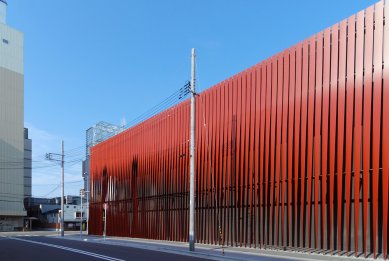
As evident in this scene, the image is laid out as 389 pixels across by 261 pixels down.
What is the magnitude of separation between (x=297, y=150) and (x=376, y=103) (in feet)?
16.6

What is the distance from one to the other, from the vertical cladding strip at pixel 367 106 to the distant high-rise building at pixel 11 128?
88575mm

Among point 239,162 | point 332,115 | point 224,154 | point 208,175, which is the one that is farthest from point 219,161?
point 332,115

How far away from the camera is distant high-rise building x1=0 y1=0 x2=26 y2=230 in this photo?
97.4m

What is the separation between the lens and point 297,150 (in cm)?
2347

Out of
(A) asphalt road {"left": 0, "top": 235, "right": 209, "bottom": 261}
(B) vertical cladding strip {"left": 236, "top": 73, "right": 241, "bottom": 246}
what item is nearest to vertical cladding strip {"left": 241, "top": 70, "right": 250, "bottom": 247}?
(B) vertical cladding strip {"left": 236, "top": 73, "right": 241, "bottom": 246}

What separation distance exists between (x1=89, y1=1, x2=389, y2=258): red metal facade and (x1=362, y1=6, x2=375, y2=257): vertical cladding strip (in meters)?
0.04

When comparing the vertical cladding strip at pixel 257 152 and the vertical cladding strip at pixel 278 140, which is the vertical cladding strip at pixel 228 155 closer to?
the vertical cladding strip at pixel 257 152

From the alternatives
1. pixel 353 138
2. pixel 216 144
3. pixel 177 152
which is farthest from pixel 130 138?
pixel 353 138

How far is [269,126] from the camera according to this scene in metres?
25.9

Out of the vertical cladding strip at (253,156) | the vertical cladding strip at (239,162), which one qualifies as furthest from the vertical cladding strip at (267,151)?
the vertical cladding strip at (239,162)

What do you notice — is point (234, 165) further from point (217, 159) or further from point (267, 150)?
point (267, 150)

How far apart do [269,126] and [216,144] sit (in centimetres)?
606

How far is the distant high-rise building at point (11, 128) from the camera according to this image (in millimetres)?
97375

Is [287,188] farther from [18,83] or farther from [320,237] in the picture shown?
[18,83]
